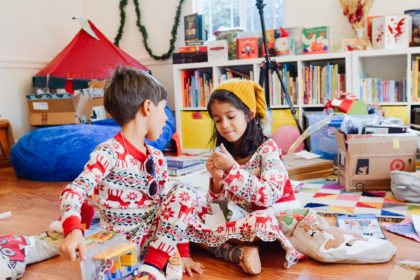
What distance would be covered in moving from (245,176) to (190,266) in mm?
341

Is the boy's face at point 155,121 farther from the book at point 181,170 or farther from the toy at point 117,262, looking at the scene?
the book at point 181,170

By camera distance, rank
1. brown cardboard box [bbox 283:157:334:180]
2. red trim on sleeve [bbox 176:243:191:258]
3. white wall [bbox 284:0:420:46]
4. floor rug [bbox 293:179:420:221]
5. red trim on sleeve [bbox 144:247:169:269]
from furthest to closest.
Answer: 1. white wall [bbox 284:0:420:46]
2. brown cardboard box [bbox 283:157:334:180]
3. floor rug [bbox 293:179:420:221]
4. red trim on sleeve [bbox 176:243:191:258]
5. red trim on sleeve [bbox 144:247:169:269]

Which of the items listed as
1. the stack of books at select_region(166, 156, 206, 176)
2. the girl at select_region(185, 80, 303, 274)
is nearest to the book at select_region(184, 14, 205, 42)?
the stack of books at select_region(166, 156, 206, 176)

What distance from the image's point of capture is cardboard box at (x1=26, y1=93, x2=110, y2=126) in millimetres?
3287

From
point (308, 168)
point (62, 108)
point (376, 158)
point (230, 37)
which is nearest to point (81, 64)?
point (62, 108)

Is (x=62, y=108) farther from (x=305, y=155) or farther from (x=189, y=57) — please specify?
(x=305, y=155)

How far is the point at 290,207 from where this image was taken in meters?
1.48

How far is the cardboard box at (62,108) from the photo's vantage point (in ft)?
10.8

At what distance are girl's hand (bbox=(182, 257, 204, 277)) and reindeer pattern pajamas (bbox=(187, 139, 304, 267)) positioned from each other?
92 mm

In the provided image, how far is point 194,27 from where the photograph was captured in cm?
362

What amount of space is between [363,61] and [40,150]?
99.5 inches

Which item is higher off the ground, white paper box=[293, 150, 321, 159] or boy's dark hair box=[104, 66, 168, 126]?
boy's dark hair box=[104, 66, 168, 126]

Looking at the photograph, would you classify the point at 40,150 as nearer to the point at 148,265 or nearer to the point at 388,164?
the point at 148,265

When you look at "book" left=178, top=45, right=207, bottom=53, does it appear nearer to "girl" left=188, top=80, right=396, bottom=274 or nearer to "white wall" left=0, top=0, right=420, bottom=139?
"white wall" left=0, top=0, right=420, bottom=139
